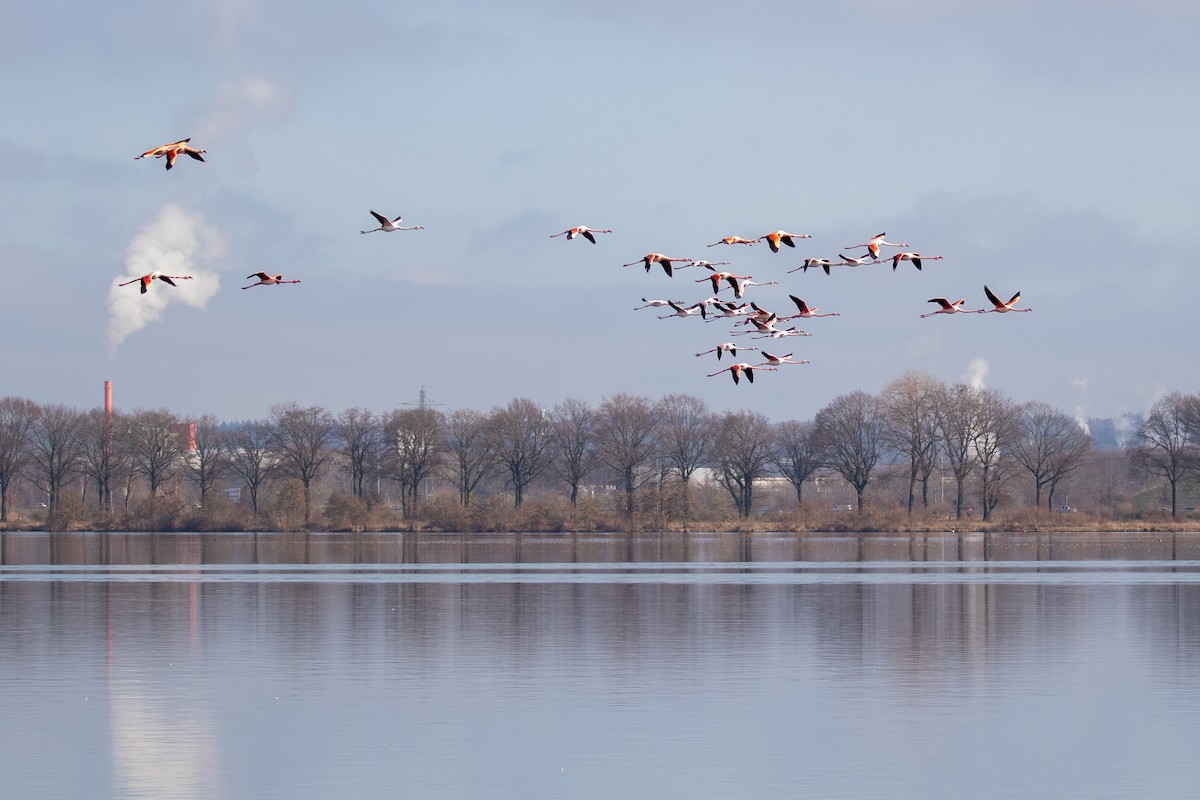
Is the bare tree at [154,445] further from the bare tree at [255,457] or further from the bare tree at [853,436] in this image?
the bare tree at [853,436]

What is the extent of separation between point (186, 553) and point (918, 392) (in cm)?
5147

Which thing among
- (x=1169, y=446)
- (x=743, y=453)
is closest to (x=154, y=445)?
(x=743, y=453)

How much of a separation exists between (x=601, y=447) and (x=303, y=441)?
1961 cm

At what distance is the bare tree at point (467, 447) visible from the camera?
103812 mm

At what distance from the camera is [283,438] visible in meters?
105

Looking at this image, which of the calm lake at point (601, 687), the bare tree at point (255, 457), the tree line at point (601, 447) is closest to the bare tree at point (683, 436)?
the tree line at point (601, 447)

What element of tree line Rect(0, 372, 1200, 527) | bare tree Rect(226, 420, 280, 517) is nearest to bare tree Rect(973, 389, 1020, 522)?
tree line Rect(0, 372, 1200, 527)

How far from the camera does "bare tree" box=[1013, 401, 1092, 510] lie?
102 meters

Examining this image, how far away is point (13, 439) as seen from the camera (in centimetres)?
10338

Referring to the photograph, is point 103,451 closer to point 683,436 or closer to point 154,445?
point 154,445

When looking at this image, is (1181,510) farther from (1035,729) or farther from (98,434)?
(1035,729)

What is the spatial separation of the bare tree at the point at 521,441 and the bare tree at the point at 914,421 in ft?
73.4

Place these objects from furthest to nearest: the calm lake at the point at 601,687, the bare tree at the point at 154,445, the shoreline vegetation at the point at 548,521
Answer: the bare tree at the point at 154,445, the shoreline vegetation at the point at 548,521, the calm lake at the point at 601,687

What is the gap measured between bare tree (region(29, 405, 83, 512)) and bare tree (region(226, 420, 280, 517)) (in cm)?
1000
